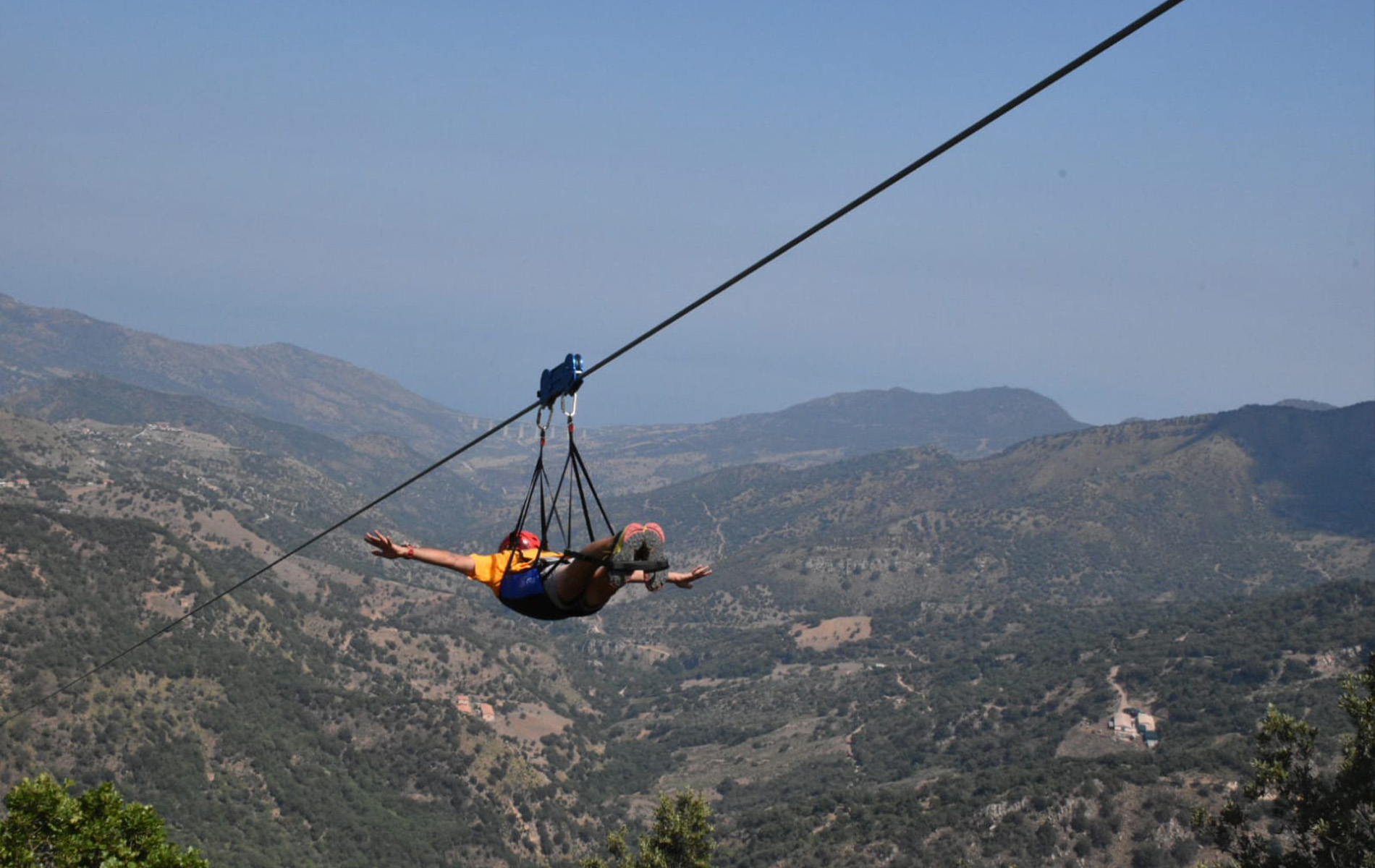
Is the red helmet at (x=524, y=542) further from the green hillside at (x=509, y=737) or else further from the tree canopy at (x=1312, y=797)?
the green hillside at (x=509, y=737)

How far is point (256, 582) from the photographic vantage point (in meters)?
180

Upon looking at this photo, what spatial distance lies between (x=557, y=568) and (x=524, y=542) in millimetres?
1266

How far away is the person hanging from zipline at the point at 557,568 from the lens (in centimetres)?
1264

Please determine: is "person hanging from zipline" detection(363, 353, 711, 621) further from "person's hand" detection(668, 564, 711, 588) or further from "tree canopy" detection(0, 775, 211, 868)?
"tree canopy" detection(0, 775, 211, 868)

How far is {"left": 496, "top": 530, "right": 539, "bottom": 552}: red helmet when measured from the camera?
49.1 ft

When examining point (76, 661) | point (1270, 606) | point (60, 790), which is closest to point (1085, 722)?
point (1270, 606)

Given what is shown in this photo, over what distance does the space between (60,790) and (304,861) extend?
278ft

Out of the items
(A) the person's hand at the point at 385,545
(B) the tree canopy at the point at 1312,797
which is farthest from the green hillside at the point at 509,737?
(A) the person's hand at the point at 385,545

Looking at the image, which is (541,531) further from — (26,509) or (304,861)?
(26,509)

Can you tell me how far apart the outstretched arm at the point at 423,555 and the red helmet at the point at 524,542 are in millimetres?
509

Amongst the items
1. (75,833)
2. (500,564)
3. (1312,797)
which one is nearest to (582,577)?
(500,564)

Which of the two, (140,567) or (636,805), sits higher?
(140,567)

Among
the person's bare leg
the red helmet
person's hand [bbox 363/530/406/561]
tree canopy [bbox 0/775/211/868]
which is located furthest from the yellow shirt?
tree canopy [bbox 0/775/211/868]

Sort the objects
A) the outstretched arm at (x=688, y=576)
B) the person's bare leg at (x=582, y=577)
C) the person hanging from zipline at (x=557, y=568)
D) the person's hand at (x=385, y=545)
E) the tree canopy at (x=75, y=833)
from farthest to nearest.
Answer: the tree canopy at (x=75, y=833) < the outstretched arm at (x=688, y=576) < the person's hand at (x=385, y=545) < the person's bare leg at (x=582, y=577) < the person hanging from zipline at (x=557, y=568)
